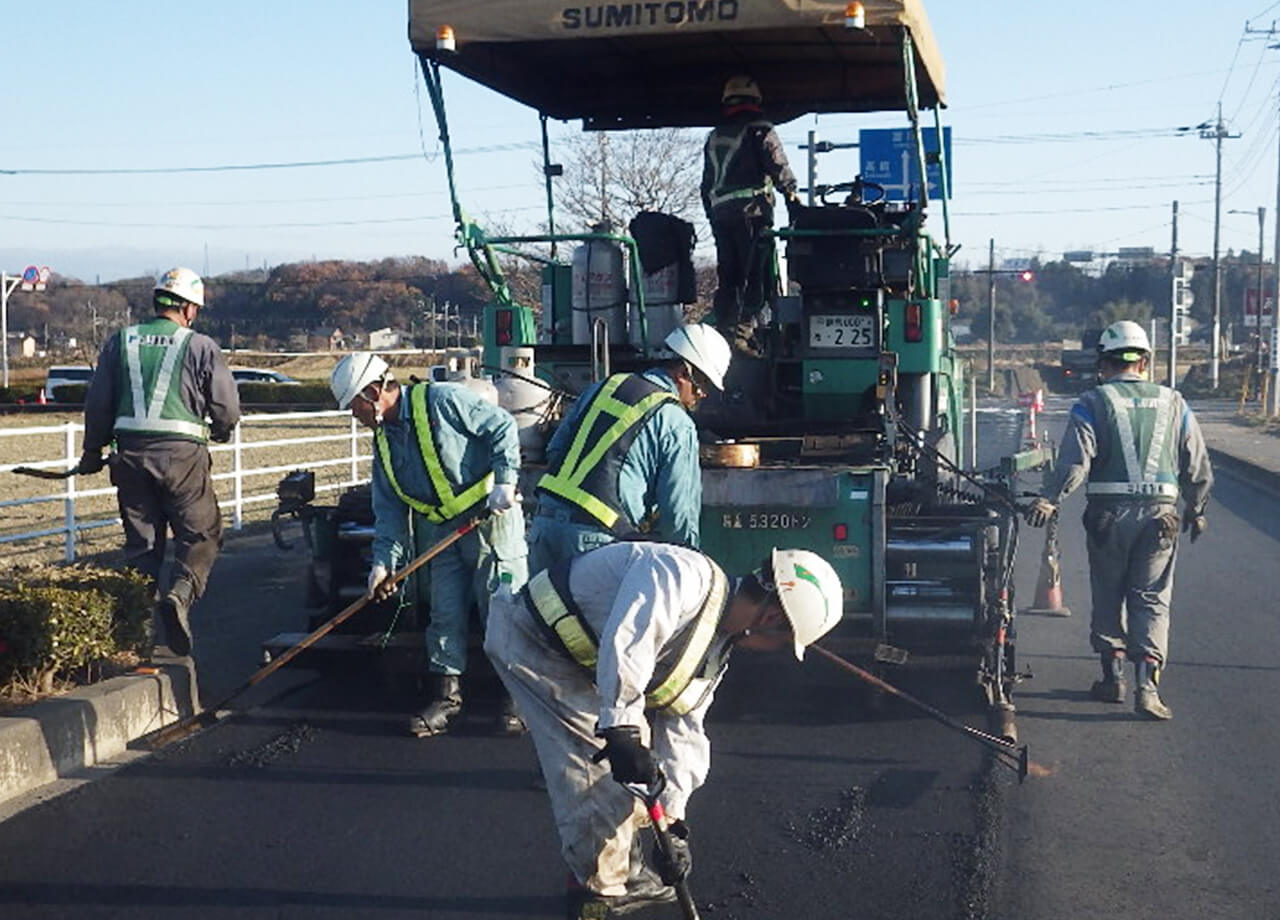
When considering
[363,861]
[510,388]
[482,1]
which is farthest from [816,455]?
[363,861]

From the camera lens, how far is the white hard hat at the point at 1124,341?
889 cm

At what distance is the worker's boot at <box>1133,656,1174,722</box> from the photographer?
326 inches

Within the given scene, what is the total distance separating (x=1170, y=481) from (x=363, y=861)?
4795 mm

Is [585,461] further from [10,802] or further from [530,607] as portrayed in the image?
[10,802]

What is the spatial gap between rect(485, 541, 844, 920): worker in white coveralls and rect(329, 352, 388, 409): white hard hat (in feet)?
8.53

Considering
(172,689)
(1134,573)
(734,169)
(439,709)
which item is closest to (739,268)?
(734,169)

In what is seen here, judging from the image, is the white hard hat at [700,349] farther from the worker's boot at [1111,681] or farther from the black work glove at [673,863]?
the worker's boot at [1111,681]

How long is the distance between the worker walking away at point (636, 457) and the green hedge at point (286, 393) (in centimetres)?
3506

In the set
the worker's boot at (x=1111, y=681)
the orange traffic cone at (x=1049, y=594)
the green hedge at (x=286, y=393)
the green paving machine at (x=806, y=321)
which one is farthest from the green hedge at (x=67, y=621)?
the green hedge at (x=286, y=393)

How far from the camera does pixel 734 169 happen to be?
10.2 meters

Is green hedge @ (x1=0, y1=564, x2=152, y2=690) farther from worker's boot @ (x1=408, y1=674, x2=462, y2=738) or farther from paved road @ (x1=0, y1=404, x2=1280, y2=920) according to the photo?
worker's boot @ (x1=408, y1=674, x2=462, y2=738)

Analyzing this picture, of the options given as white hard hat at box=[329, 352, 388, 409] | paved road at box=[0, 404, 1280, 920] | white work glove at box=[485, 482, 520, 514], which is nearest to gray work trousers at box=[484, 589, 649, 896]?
paved road at box=[0, 404, 1280, 920]

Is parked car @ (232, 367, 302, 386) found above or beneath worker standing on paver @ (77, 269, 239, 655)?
beneath

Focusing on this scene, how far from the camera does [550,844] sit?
20.2 ft
